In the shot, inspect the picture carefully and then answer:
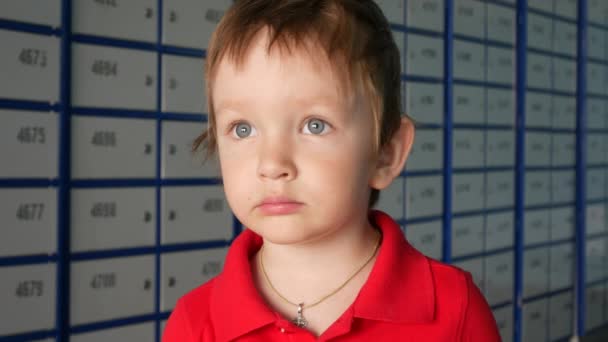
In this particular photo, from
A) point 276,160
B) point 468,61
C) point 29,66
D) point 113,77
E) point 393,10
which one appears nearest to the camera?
point 276,160

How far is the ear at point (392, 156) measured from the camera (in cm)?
88

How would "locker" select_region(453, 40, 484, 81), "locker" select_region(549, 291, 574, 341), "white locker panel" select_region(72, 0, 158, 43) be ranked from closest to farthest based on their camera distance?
1. "white locker panel" select_region(72, 0, 158, 43)
2. "locker" select_region(453, 40, 484, 81)
3. "locker" select_region(549, 291, 574, 341)

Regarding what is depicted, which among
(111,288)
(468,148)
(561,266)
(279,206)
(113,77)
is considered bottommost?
(561,266)

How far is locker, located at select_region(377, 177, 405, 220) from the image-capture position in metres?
2.24

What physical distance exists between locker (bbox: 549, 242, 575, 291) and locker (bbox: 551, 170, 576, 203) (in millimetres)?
198

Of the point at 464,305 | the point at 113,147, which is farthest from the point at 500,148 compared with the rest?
the point at 464,305

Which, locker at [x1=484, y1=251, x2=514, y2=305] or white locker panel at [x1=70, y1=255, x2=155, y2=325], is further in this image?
locker at [x1=484, y1=251, x2=514, y2=305]

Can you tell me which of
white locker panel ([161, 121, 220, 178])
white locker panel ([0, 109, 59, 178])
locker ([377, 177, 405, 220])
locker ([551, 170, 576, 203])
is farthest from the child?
locker ([551, 170, 576, 203])

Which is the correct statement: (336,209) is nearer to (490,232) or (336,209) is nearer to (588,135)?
(490,232)

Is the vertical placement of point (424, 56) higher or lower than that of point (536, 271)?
higher

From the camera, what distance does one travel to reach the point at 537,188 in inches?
113

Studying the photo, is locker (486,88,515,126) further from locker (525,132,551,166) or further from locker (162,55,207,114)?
locker (162,55,207,114)

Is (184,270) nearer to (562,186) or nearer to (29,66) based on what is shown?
(29,66)

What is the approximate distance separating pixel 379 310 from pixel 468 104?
5.92ft
